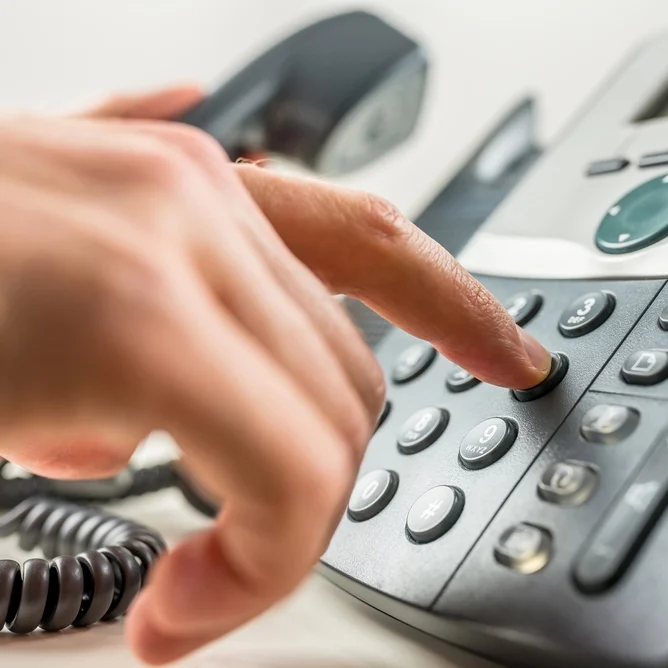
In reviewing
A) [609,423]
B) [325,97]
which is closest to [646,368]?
[609,423]

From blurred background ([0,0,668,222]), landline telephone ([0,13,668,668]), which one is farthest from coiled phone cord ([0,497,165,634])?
blurred background ([0,0,668,222])

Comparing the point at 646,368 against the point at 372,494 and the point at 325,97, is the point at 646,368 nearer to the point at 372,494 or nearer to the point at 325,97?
the point at 372,494

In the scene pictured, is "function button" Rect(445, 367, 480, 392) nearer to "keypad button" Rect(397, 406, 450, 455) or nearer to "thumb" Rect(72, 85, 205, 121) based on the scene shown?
"keypad button" Rect(397, 406, 450, 455)

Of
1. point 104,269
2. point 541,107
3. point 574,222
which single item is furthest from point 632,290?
point 541,107

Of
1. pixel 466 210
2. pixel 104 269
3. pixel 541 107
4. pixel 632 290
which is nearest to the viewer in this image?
pixel 104 269

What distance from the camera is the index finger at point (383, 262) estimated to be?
21 cm

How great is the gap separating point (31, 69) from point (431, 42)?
0.33 meters

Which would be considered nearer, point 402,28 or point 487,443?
point 487,443

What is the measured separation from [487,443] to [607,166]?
0.56 feet

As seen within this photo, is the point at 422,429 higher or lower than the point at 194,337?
lower

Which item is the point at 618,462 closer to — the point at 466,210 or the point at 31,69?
the point at 466,210

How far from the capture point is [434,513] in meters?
0.26

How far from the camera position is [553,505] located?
229 mm

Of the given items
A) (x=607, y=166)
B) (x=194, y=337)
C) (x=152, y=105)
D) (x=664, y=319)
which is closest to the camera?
(x=194, y=337)
